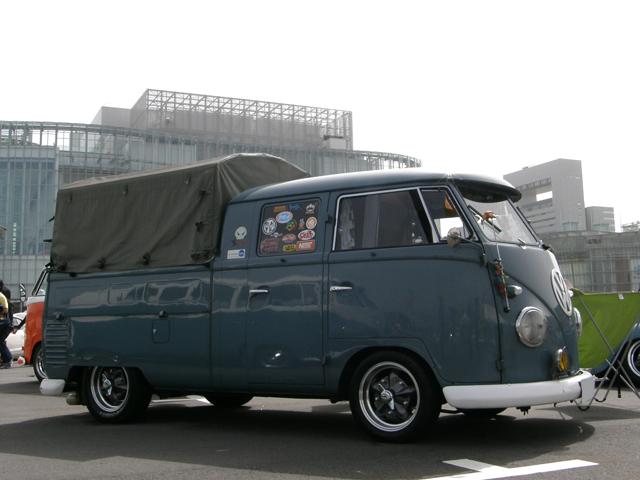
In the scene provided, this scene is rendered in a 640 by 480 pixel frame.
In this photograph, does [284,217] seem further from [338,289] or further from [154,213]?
[154,213]

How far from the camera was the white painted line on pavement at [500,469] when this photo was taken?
483 centimetres

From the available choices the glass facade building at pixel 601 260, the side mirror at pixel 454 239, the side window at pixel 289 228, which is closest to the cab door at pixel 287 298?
the side window at pixel 289 228

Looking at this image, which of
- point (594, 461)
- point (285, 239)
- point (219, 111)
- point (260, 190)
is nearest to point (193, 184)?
point (260, 190)

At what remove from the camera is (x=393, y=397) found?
20.0ft

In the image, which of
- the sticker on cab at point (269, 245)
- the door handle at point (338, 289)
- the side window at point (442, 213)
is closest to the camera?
the side window at point (442, 213)

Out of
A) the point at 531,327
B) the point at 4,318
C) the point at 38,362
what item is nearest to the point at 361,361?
the point at 531,327

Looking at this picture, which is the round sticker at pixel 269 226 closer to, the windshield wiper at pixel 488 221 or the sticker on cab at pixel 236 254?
the sticker on cab at pixel 236 254

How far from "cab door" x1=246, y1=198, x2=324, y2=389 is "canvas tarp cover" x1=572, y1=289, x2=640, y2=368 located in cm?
388

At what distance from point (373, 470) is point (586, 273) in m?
37.4

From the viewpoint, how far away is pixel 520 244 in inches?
251

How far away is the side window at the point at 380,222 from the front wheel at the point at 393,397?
41.8 inches

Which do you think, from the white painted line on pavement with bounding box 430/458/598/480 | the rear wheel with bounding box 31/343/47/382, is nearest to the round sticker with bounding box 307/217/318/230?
the white painted line on pavement with bounding box 430/458/598/480

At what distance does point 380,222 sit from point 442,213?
0.59 meters

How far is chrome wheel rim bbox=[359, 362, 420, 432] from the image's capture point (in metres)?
6.03
